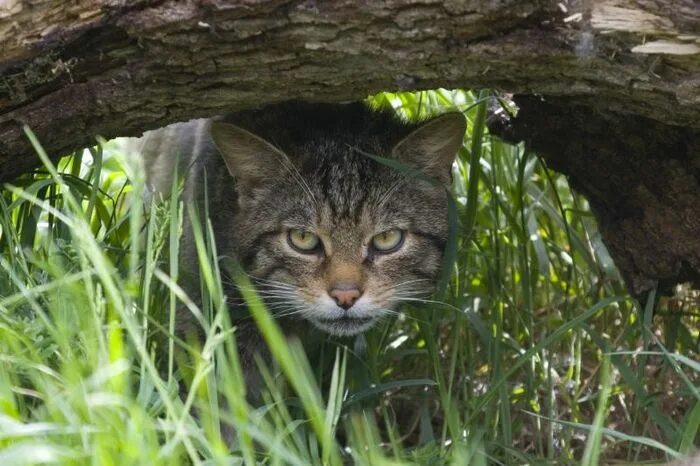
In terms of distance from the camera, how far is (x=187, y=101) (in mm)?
2752

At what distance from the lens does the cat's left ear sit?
3.21 m

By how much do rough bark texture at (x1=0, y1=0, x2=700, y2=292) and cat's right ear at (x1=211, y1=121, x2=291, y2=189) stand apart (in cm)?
32

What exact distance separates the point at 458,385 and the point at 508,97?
1.05m

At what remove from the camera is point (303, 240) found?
3.21m

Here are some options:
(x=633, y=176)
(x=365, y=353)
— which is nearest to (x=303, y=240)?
(x=365, y=353)

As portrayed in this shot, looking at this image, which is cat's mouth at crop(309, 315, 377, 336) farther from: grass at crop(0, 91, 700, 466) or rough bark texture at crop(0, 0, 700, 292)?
rough bark texture at crop(0, 0, 700, 292)

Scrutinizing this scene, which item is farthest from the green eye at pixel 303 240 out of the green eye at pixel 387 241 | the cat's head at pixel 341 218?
the green eye at pixel 387 241

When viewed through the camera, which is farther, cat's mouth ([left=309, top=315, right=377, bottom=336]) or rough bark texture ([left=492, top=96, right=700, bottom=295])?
cat's mouth ([left=309, top=315, right=377, bottom=336])

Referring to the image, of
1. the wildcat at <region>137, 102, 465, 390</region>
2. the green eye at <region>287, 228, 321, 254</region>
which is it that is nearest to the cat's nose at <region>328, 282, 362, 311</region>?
the wildcat at <region>137, 102, 465, 390</region>

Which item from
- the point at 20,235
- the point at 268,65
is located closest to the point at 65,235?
the point at 20,235

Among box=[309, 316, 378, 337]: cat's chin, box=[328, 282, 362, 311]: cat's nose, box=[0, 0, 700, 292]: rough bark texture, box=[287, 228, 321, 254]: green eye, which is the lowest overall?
box=[309, 316, 378, 337]: cat's chin

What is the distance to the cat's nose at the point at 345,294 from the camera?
3.06 metres

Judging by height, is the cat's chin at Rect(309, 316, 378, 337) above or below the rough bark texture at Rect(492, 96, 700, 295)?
below

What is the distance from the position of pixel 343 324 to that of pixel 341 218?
34 cm
